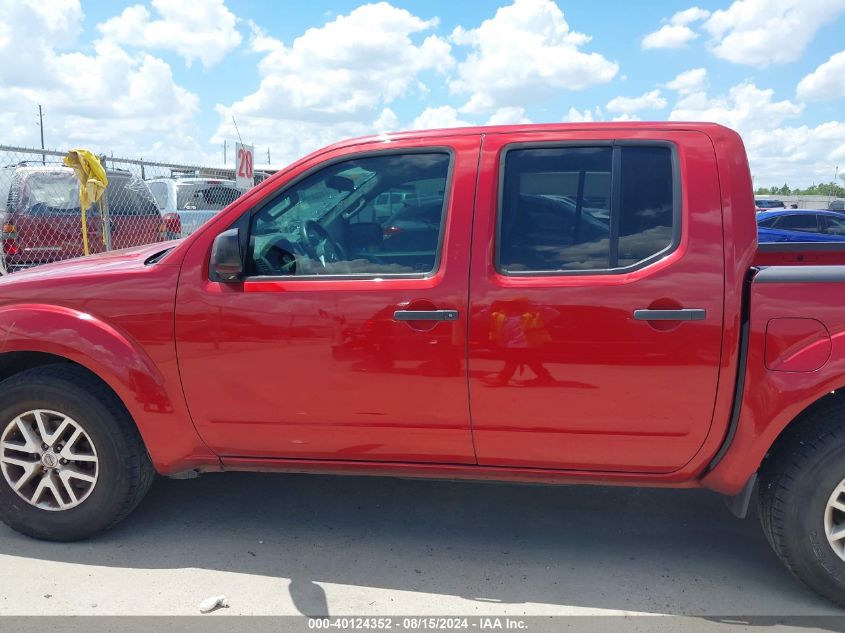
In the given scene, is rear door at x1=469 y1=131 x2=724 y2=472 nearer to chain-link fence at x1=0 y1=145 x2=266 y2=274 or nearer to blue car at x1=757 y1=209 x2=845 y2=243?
chain-link fence at x1=0 y1=145 x2=266 y2=274

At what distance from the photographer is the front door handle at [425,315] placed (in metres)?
2.92

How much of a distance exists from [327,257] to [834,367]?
2.12m

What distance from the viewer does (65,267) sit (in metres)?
3.52

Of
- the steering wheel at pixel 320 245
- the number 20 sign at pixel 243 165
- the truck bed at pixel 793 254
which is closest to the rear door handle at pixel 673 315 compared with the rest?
the truck bed at pixel 793 254

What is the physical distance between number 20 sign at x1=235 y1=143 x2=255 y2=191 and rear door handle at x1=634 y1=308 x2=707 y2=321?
850 cm

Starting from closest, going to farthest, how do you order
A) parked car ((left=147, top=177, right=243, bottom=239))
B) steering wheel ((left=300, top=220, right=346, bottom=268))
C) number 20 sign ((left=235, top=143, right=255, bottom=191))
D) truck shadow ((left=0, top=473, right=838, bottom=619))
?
truck shadow ((left=0, top=473, right=838, bottom=619)), steering wheel ((left=300, top=220, right=346, bottom=268)), number 20 sign ((left=235, top=143, right=255, bottom=191)), parked car ((left=147, top=177, right=243, bottom=239))

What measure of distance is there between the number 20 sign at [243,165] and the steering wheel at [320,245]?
7.49 metres

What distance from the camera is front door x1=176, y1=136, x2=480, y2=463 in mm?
2973

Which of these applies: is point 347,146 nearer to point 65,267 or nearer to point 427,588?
point 65,267

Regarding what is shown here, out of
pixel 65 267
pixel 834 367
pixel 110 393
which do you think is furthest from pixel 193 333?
pixel 834 367

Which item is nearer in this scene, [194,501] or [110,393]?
[110,393]

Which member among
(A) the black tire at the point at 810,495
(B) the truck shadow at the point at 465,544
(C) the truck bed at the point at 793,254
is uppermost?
(C) the truck bed at the point at 793,254

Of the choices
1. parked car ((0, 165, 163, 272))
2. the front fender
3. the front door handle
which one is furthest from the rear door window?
the front fender

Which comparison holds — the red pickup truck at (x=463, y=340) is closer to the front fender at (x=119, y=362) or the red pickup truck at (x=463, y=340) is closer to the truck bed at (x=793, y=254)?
the front fender at (x=119, y=362)
